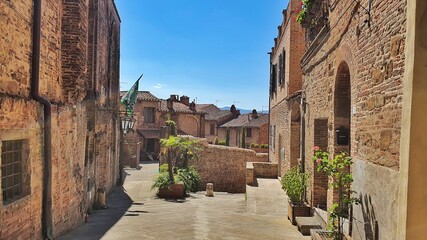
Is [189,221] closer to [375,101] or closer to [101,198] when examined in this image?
[101,198]

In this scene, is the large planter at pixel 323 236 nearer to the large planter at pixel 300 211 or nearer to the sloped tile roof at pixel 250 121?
the large planter at pixel 300 211

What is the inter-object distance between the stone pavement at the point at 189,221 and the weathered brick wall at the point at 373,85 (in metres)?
2.96

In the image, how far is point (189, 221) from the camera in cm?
986

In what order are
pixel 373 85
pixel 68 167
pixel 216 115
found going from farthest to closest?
1. pixel 216 115
2. pixel 68 167
3. pixel 373 85

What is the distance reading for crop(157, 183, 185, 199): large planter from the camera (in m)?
16.2

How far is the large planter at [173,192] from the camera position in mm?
16172

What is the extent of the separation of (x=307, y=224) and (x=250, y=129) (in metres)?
35.0

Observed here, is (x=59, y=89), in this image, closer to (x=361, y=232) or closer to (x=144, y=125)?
(x=361, y=232)

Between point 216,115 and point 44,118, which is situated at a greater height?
point 216,115

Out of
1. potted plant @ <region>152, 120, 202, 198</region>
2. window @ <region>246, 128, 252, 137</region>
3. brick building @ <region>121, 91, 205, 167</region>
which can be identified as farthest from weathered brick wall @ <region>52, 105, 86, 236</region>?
window @ <region>246, 128, 252, 137</region>

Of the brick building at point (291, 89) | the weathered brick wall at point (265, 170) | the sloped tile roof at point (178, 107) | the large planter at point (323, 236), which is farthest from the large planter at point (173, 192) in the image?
the sloped tile roof at point (178, 107)

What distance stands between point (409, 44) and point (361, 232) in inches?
120

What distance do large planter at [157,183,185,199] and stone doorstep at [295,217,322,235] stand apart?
8077 millimetres

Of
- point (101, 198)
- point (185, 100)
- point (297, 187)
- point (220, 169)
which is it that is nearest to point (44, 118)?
point (101, 198)
